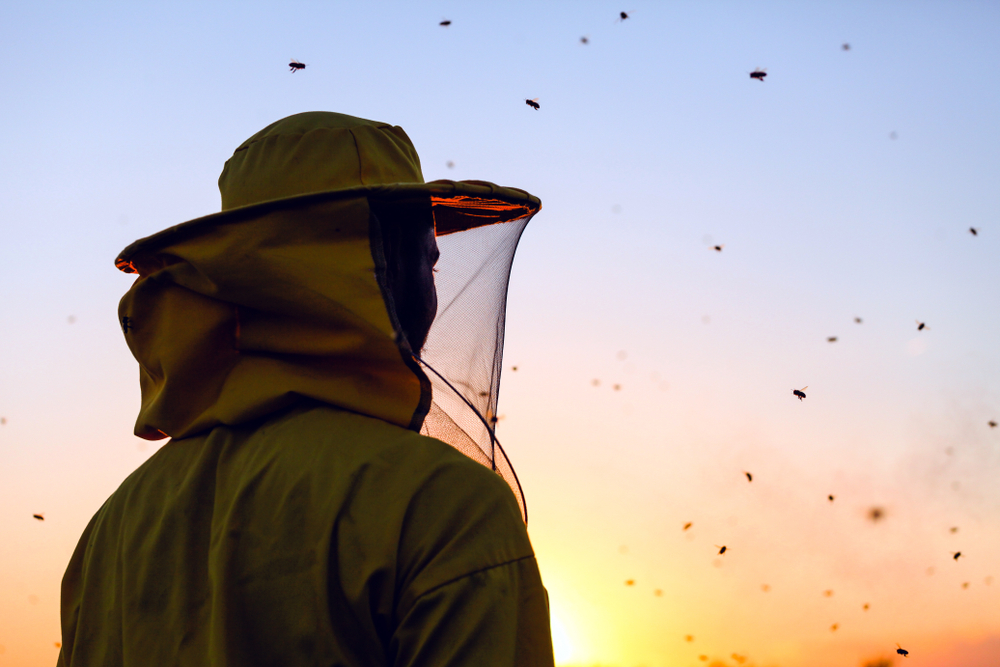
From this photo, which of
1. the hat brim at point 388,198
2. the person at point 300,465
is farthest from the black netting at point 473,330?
the person at point 300,465

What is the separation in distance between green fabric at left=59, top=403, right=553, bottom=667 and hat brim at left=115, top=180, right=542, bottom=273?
0.60 meters

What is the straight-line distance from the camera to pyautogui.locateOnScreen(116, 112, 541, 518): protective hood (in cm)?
201

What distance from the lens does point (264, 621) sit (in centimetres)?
173

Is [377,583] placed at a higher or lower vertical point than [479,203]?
lower

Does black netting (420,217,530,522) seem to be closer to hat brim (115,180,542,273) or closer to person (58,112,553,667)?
hat brim (115,180,542,273)

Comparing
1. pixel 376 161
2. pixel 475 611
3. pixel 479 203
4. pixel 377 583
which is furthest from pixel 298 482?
pixel 479 203

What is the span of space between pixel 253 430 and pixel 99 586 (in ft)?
2.31

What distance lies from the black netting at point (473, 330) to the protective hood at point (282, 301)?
1.08 ft

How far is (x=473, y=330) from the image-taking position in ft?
10.2

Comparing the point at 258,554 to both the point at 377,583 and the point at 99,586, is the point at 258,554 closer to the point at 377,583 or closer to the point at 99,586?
the point at 377,583

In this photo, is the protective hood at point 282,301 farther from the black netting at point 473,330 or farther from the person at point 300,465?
the black netting at point 473,330

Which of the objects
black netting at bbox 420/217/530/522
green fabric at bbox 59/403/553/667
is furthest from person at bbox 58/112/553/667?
black netting at bbox 420/217/530/522

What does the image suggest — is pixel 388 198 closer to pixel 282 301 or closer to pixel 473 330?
pixel 282 301

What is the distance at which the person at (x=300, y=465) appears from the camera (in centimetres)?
168
